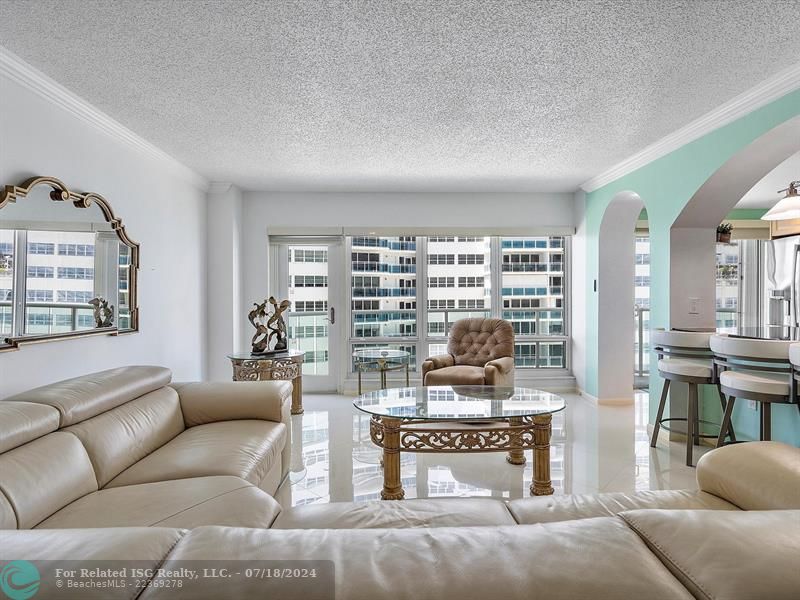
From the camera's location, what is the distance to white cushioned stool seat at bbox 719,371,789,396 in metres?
2.68

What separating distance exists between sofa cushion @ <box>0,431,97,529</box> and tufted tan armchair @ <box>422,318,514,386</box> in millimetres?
2803

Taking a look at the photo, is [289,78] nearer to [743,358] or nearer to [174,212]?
[174,212]

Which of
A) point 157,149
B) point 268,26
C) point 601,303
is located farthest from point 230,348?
point 601,303

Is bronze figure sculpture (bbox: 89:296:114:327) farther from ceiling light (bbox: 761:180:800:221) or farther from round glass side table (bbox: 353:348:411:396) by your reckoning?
ceiling light (bbox: 761:180:800:221)

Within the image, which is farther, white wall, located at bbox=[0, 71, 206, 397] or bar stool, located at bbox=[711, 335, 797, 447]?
bar stool, located at bbox=[711, 335, 797, 447]

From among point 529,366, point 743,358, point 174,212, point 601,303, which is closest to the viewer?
point 743,358

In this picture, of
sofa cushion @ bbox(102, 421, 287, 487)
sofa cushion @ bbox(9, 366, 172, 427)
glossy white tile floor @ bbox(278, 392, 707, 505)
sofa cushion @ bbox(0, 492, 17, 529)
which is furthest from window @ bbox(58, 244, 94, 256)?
glossy white tile floor @ bbox(278, 392, 707, 505)

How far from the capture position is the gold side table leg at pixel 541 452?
271 centimetres

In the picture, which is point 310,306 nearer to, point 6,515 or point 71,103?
point 71,103

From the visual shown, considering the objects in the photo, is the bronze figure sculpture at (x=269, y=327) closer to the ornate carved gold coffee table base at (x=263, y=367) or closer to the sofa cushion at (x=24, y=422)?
the ornate carved gold coffee table base at (x=263, y=367)

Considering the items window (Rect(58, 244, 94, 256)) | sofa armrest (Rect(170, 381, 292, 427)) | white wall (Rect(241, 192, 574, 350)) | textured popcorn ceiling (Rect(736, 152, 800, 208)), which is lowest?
sofa armrest (Rect(170, 381, 292, 427))

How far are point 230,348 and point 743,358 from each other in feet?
15.0

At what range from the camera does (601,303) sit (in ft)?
16.5

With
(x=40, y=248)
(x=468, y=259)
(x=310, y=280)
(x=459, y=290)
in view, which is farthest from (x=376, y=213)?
(x=40, y=248)
